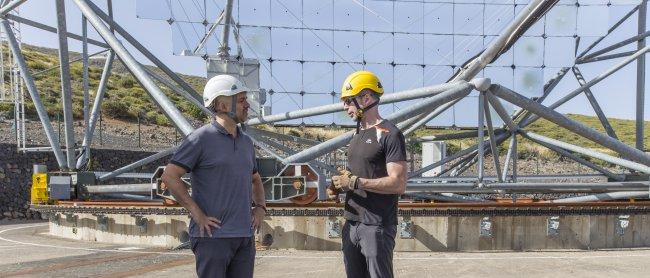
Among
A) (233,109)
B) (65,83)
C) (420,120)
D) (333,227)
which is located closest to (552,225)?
(333,227)

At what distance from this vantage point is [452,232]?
12742 mm

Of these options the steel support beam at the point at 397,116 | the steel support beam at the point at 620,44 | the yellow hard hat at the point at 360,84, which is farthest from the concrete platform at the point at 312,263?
the steel support beam at the point at 620,44

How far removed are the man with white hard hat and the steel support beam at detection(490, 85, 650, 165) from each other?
9455mm

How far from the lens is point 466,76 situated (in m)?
14.0

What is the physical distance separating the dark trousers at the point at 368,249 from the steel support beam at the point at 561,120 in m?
8.86

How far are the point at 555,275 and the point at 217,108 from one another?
684 cm

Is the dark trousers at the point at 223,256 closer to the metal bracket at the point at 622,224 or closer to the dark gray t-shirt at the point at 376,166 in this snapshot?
the dark gray t-shirt at the point at 376,166

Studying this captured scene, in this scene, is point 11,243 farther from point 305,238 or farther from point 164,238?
point 305,238

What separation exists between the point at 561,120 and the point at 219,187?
10.5m

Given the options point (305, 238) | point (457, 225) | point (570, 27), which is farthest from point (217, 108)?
point (570, 27)

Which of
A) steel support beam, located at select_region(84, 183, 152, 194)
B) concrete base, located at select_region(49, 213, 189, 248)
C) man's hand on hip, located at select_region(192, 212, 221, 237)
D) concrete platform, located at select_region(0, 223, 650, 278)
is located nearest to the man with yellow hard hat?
man's hand on hip, located at select_region(192, 212, 221, 237)

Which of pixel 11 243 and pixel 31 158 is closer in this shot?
pixel 11 243

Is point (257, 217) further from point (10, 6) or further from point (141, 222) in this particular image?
point (10, 6)

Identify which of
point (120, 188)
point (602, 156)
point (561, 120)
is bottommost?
point (120, 188)
